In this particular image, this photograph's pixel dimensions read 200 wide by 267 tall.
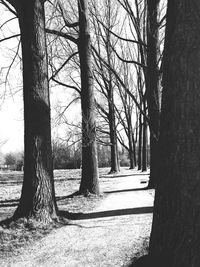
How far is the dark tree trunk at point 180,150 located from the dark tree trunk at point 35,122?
3.62m

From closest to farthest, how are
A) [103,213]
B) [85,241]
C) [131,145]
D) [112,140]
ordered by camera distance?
[85,241] < [103,213] < [112,140] < [131,145]

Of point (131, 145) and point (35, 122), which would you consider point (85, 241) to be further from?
point (131, 145)

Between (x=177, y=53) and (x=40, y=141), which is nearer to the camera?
(x=177, y=53)

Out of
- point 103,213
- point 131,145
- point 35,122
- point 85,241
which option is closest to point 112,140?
point 131,145

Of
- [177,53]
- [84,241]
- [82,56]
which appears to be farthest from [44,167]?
[82,56]

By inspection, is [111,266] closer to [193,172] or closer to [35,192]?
[193,172]

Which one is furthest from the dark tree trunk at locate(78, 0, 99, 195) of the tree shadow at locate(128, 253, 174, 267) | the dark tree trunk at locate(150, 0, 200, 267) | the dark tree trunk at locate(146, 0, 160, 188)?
the dark tree trunk at locate(150, 0, 200, 267)

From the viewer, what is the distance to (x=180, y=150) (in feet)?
12.5

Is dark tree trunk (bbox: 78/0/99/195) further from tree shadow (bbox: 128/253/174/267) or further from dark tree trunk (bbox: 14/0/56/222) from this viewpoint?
tree shadow (bbox: 128/253/174/267)

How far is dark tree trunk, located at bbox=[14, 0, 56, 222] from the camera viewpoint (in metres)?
7.11

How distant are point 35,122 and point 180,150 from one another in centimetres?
424

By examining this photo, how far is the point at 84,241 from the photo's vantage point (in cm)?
589

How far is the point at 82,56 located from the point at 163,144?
30.8 feet

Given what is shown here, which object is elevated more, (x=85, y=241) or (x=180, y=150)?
(x=180, y=150)
